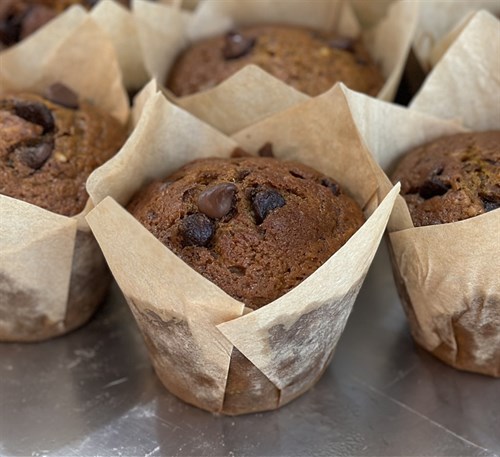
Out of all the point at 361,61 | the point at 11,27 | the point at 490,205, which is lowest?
the point at 490,205

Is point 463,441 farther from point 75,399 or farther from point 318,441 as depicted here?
point 75,399

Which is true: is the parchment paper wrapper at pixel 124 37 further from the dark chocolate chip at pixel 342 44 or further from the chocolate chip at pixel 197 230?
the chocolate chip at pixel 197 230

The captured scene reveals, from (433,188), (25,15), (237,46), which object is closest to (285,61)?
(237,46)

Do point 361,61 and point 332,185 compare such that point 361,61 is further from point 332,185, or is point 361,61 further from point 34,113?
point 34,113

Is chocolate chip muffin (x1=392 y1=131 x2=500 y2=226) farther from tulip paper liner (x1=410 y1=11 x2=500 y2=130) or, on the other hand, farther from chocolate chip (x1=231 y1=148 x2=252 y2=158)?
chocolate chip (x1=231 y1=148 x2=252 y2=158)

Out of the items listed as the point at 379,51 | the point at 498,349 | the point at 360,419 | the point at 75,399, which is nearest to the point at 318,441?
the point at 360,419

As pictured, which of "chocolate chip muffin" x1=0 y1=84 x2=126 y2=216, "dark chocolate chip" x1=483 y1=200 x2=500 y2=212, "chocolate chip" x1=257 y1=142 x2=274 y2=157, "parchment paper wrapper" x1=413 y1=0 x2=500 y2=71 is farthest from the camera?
"parchment paper wrapper" x1=413 y1=0 x2=500 y2=71

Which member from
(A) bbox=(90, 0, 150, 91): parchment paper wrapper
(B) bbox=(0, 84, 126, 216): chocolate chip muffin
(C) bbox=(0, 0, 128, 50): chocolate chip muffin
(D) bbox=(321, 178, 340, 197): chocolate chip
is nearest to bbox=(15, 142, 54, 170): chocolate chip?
(B) bbox=(0, 84, 126, 216): chocolate chip muffin
